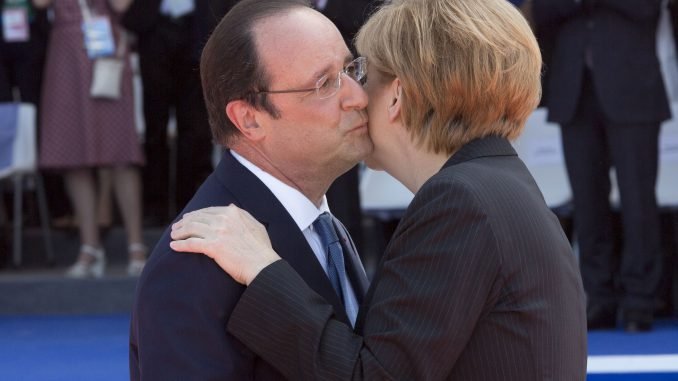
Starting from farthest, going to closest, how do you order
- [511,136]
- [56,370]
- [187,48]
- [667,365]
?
[187,48] → [56,370] → [667,365] → [511,136]

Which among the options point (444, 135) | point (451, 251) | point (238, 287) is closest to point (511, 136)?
point (444, 135)

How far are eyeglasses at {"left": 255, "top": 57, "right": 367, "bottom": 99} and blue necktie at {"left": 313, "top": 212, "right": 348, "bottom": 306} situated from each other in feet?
0.80

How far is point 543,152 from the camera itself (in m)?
6.36

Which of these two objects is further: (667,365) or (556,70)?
(556,70)

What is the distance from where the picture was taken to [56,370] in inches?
201

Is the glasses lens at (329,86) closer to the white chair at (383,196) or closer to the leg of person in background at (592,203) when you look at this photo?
the leg of person in background at (592,203)

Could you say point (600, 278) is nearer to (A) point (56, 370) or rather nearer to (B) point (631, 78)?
(B) point (631, 78)

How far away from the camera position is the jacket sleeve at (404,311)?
201cm

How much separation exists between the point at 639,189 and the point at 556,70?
66cm

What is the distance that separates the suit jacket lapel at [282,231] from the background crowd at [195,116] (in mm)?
2266

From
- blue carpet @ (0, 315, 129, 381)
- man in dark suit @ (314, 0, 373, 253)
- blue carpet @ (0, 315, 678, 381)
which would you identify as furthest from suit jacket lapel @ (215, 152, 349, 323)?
man in dark suit @ (314, 0, 373, 253)

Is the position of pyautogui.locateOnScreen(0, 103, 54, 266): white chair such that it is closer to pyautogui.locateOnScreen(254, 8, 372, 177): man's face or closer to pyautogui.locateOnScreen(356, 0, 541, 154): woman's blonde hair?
pyautogui.locateOnScreen(254, 8, 372, 177): man's face

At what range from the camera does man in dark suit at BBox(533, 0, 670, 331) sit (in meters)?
5.32

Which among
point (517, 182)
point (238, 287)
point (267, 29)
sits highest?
point (267, 29)
